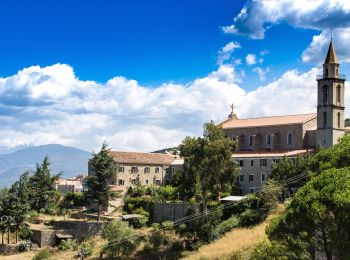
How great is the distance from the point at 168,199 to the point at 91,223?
13268mm

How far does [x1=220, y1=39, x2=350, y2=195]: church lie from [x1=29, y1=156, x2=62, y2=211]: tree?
30.3 m

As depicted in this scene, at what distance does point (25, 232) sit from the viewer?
7212cm

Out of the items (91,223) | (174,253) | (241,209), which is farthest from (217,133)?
(91,223)

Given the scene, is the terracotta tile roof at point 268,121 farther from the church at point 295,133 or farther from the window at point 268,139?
the window at point 268,139

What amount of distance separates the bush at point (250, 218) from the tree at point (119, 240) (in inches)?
513

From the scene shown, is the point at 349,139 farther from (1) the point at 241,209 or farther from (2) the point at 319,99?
(2) the point at 319,99

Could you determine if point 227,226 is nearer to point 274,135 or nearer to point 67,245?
point 67,245

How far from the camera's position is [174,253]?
6053 cm

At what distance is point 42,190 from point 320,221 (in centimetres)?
6320

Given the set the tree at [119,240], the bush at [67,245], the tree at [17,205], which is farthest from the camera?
the tree at [17,205]

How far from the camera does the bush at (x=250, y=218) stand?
6031 cm

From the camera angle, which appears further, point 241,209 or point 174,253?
point 241,209

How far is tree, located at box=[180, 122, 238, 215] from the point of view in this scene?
212ft

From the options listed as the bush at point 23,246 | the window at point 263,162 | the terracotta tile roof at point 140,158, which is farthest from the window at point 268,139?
the bush at point 23,246
